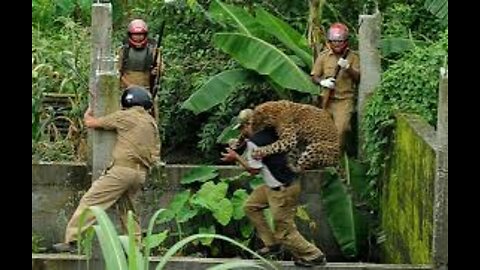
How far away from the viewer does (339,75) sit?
10398 mm

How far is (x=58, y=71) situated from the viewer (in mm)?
11773

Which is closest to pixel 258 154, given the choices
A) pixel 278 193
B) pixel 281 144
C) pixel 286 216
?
pixel 281 144

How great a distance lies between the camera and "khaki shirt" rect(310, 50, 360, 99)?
33.9 feet

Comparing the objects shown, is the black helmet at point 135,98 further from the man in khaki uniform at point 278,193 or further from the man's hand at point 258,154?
the man's hand at point 258,154

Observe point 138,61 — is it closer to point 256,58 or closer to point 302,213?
point 256,58

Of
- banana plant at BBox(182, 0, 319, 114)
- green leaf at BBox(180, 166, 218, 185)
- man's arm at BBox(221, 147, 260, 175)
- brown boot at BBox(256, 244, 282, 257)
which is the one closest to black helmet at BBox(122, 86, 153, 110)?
man's arm at BBox(221, 147, 260, 175)

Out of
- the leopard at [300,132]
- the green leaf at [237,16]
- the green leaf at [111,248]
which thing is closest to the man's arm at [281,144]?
the leopard at [300,132]

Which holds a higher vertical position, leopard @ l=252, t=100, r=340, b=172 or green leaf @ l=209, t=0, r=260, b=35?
green leaf @ l=209, t=0, r=260, b=35

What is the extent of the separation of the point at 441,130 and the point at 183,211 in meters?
3.42

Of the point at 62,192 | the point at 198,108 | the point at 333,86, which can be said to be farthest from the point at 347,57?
the point at 62,192

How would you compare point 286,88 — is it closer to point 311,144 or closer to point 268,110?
point 311,144

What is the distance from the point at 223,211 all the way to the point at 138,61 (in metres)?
1.92

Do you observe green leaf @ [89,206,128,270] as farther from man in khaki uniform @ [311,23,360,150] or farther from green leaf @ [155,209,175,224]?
man in khaki uniform @ [311,23,360,150]

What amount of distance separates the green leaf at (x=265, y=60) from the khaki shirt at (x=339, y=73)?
0.50 feet
